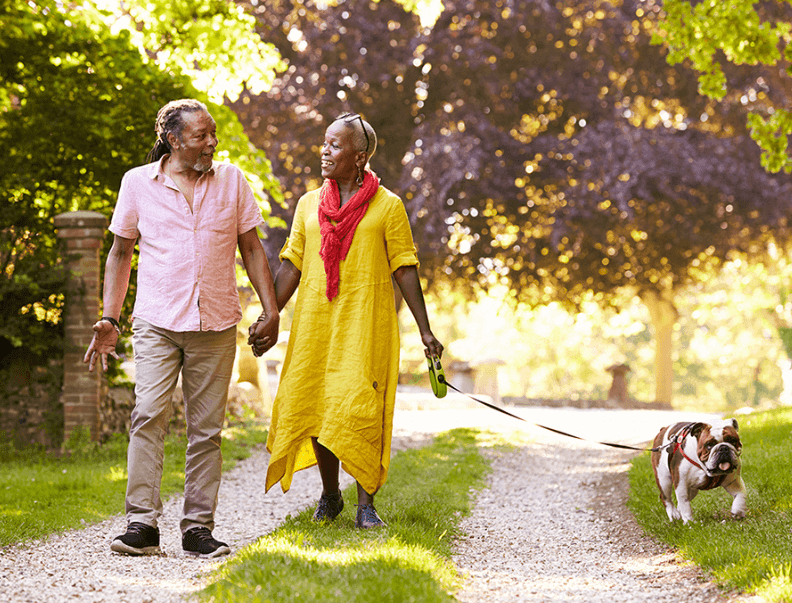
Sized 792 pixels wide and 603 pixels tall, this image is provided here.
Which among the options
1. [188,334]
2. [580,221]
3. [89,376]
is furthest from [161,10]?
[580,221]

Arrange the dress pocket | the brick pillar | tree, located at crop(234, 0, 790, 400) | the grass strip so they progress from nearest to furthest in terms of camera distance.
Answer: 1. the grass strip
2. the dress pocket
3. the brick pillar
4. tree, located at crop(234, 0, 790, 400)

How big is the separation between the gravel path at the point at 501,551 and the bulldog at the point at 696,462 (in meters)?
0.36

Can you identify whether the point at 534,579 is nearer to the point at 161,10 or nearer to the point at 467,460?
the point at 467,460

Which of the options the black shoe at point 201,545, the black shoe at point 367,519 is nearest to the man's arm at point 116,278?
the black shoe at point 201,545

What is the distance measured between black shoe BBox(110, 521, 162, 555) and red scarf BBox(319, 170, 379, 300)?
4.89ft

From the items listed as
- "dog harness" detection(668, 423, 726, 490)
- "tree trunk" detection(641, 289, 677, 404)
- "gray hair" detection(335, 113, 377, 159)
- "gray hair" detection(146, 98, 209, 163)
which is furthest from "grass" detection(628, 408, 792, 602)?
"tree trunk" detection(641, 289, 677, 404)

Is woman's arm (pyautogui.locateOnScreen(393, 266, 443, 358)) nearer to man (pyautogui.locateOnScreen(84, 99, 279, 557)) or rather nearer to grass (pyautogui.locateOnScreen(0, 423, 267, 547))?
man (pyautogui.locateOnScreen(84, 99, 279, 557))

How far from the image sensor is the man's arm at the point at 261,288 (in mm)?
4398

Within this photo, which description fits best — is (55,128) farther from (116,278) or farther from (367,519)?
(367,519)

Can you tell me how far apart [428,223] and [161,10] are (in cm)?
679

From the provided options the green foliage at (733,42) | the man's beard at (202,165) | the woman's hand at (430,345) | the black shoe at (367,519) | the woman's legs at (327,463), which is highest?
the green foliage at (733,42)

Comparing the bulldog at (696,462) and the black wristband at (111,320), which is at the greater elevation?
the black wristband at (111,320)

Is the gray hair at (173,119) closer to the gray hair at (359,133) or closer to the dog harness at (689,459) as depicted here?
the gray hair at (359,133)

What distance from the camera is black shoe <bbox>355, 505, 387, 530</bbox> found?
4512 mm
